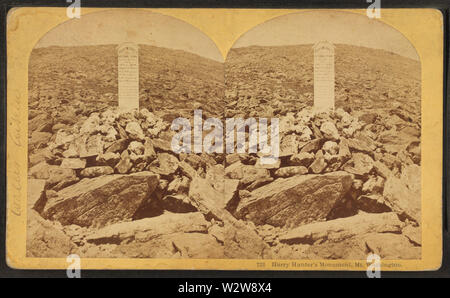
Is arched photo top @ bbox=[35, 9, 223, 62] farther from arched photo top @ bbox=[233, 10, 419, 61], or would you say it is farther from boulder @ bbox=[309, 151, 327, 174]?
boulder @ bbox=[309, 151, 327, 174]

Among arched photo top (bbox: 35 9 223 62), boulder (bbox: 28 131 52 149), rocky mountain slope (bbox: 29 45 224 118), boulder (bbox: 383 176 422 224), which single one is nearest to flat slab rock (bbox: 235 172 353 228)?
boulder (bbox: 383 176 422 224)

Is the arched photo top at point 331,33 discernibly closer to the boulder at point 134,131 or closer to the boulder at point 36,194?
the boulder at point 134,131

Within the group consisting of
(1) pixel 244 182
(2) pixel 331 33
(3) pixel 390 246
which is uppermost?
(2) pixel 331 33

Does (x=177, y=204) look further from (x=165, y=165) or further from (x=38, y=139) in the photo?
(x=38, y=139)

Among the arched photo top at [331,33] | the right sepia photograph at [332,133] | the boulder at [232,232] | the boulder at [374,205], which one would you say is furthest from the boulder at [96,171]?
the boulder at [374,205]

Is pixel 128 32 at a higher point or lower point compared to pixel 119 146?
higher

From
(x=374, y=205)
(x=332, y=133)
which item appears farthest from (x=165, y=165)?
(x=374, y=205)
